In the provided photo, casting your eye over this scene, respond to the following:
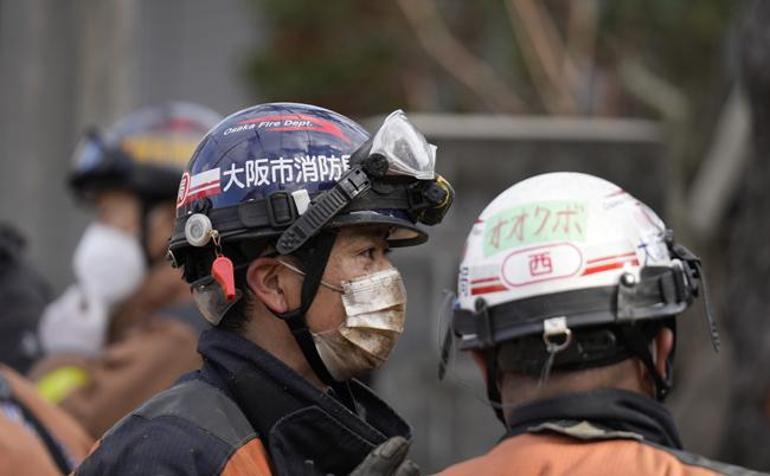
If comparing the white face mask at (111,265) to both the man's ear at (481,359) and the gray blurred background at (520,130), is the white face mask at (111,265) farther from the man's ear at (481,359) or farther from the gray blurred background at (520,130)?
the man's ear at (481,359)

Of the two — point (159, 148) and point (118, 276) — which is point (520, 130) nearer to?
point (159, 148)

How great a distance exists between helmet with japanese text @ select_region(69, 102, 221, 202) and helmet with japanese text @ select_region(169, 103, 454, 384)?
2811 millimetres

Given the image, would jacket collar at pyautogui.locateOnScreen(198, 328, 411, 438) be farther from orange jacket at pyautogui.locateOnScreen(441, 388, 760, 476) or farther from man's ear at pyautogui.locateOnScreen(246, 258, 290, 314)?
orange jacket at pyautogui.locateOnScreen(441, 388, 760, 476)

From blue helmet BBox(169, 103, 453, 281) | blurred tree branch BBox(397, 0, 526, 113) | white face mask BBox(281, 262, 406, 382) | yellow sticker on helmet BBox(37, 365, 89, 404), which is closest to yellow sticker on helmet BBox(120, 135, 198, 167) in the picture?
yellow sticker on helmet BBox(37, 365, 89, 404)

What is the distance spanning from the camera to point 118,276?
6027 millimetres

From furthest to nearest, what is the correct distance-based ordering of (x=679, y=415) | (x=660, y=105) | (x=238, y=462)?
(x=660, y=105) → (x=679, y=415) → (x=238, y=462)

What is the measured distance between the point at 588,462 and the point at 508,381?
37 centimetres

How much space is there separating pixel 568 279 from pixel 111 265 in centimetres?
309

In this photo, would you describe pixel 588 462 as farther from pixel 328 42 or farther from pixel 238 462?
pixel 328 42

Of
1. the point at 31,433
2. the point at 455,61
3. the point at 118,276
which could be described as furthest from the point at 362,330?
the point at 455,61

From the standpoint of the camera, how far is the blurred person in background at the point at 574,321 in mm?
3275

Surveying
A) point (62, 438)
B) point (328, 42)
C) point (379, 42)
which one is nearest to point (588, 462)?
point (62, 438)

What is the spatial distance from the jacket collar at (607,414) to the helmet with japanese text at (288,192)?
477mm

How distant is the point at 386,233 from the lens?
Result: 335 cm
